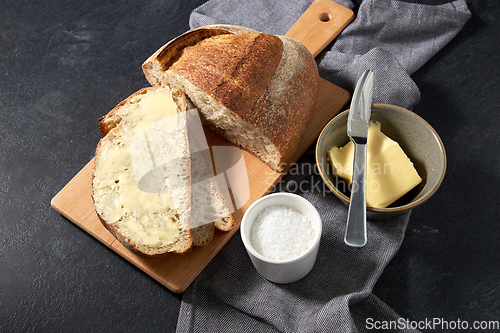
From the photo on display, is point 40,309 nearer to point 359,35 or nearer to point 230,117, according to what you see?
point 230,117

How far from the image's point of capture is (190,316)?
7.29ft

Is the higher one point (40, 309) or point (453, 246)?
point (40, 309)

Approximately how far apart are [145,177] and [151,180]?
4 cm

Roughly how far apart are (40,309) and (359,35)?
284 centimetres

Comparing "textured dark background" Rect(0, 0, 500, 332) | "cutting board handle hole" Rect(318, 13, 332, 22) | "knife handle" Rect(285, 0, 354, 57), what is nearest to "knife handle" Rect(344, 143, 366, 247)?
"textured dark background" Rect(0, 0, 500, 332)

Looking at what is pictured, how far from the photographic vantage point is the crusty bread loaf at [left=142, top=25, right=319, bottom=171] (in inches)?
93.1

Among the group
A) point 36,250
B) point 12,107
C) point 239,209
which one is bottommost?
point 239,209

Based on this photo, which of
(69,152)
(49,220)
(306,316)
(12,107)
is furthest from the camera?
(12,107)

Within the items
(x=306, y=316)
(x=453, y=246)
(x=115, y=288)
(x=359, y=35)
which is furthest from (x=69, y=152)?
(x=453, y=246)

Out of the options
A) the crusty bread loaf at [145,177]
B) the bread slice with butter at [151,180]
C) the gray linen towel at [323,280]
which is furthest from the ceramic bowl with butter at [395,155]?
the crusty bread loaf at [145,177]

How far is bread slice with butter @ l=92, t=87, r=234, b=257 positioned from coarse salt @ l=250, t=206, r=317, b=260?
264 millimetres

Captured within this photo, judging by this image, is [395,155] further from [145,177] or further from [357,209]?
[145,177]

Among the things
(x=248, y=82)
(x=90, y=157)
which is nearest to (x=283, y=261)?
(x=248, y=82)

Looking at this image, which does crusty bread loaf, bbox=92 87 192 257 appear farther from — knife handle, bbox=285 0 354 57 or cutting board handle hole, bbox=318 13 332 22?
cutting board handle hole, bbox=318 13 332 22
